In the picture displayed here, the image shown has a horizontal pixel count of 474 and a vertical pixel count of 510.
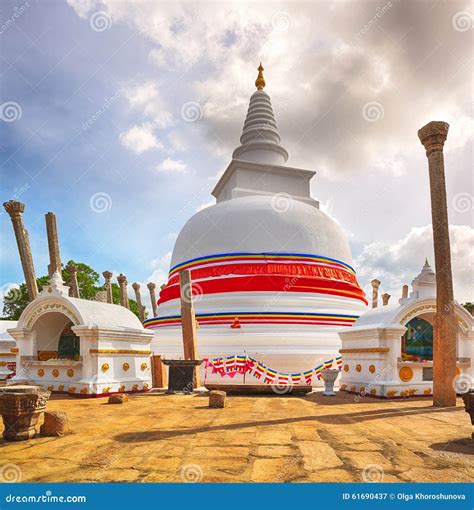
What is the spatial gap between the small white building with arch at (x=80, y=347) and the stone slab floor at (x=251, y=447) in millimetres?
4069

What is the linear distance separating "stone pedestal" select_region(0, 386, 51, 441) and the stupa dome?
1595 cm

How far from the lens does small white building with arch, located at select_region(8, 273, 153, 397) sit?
42.5 ft

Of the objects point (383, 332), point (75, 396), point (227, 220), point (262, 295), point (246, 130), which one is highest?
point (246, 130)

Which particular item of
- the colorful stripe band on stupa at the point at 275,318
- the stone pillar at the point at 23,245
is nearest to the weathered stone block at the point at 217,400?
the colorful stripe band on stupa at the point at 275,318

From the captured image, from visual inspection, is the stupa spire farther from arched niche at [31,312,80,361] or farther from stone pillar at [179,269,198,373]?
arched niche at [31,312,80,361]

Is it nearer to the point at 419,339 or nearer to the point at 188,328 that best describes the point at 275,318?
the point at 188,328

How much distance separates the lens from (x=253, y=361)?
1582 centimetres

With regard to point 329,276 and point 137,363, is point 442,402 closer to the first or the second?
point 137,363

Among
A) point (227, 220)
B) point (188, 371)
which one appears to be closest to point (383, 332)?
point (188, 371)

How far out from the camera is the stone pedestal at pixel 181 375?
13344mm

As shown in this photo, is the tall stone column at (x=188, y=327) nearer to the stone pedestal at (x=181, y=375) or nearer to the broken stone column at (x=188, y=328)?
the broken stone column at (x=188, y=328)

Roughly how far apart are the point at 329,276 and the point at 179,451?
16.9m

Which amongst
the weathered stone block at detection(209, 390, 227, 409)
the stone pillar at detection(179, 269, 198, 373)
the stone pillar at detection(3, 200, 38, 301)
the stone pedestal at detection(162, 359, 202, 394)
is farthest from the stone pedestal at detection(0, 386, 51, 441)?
the stone pillar at detection(3, 200, 38, 301)

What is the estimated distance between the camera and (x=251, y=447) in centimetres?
531
